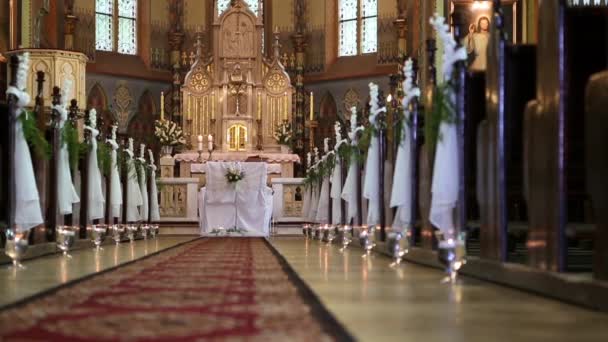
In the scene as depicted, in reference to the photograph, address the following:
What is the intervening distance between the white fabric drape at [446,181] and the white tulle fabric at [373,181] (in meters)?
4.04

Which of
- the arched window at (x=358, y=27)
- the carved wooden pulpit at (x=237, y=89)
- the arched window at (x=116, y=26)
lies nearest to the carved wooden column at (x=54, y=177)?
the carved wooden pulpit at (x=237, y=89)

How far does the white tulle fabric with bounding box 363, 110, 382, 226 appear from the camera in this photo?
11258mm

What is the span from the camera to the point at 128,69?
26.7 meters

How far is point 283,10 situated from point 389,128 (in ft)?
57.9

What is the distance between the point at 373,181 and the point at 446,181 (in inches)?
167

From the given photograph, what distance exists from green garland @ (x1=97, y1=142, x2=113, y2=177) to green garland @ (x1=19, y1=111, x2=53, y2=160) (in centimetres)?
307

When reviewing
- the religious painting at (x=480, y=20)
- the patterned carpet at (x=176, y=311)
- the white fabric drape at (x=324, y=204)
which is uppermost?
the religious painting at (x=480, y=20)

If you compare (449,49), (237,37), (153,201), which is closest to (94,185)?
(153,201)

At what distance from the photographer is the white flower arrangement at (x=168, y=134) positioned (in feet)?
79.2

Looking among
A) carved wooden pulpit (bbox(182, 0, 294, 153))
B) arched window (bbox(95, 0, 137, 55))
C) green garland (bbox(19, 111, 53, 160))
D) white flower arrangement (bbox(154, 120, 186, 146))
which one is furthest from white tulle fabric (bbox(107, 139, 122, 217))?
arched window (bbox(95, 0, 137, 55))

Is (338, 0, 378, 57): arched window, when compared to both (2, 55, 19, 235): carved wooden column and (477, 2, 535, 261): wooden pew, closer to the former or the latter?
(2, 55, 19, 235): carved wooden column

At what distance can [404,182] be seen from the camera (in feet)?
30.2

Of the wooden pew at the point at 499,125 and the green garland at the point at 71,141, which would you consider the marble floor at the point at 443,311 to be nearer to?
the wooden pew at the point at 499,125

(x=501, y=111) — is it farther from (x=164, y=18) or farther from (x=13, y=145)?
(x=164, y=18)
